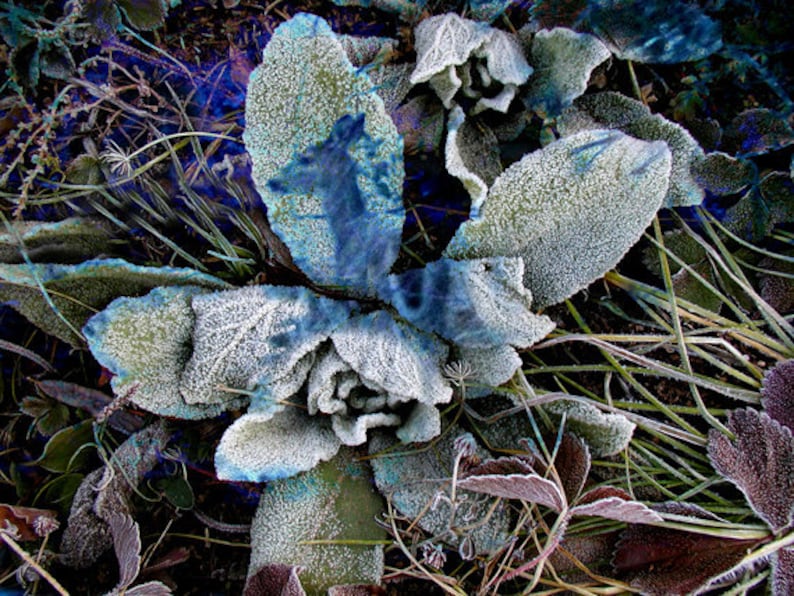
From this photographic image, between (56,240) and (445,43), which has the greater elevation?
(445,43)

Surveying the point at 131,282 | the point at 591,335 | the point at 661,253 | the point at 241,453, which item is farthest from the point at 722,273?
the point at 131,282

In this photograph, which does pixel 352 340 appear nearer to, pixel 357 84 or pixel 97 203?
pixel 357 84

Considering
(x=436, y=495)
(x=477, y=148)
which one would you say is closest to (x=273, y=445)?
(x=436, y=495)

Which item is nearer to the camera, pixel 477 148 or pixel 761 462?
pixel 761 462

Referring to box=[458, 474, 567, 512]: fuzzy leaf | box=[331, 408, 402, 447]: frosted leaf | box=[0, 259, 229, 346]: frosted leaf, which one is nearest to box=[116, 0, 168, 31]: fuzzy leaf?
box=[0, 259, 229, 346]: frosted leaf

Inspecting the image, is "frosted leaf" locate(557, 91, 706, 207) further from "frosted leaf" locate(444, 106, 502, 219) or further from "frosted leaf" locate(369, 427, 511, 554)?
"frosted leaf" locate(369, 427, 511, 554)

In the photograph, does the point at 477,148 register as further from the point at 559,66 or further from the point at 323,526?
the point at 323,526
